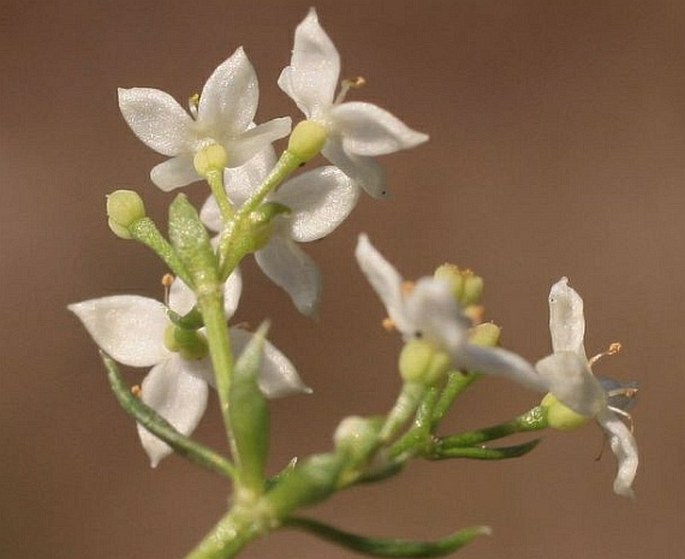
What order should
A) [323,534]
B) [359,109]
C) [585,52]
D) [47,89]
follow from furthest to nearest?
[585,52] < [47,89] < [359,109] < [323,534]

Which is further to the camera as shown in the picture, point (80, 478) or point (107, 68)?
point (107, 68)

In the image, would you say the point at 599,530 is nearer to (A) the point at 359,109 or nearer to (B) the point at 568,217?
(B) the point at 568,217

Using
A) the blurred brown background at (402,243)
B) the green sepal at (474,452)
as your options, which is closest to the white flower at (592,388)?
the green sepal at (474,452)

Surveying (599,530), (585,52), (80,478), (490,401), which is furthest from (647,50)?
(80,478)

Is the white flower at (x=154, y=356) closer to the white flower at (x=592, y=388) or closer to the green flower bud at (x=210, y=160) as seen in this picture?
the green flower bud at (x=210, y=160)

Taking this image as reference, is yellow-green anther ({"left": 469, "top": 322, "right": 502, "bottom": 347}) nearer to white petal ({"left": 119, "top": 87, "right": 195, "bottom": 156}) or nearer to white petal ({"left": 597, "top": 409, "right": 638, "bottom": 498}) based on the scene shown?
white petal ({"left": 597, "top": 409, "right": 638, "bottom": 498})

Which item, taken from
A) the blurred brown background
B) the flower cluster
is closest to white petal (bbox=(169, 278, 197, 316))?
the flower cluster
